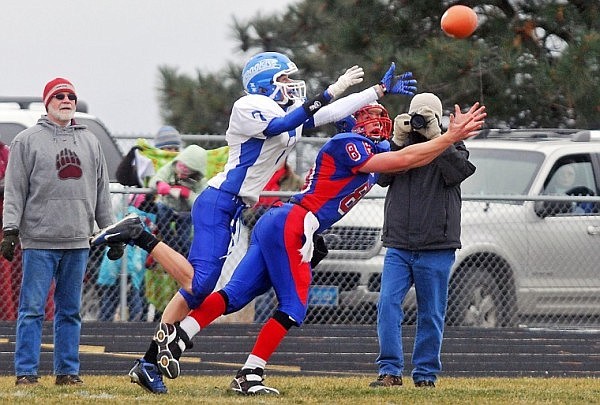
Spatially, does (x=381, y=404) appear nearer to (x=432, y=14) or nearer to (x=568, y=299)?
(x=568, y=299)

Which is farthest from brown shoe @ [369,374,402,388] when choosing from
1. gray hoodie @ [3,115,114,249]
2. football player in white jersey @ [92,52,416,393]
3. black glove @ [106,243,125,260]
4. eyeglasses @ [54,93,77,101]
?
eyeglasses @ [54,93,77,101]

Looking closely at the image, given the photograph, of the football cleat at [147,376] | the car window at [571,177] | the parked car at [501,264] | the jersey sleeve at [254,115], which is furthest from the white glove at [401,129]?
the car window at [571,177]

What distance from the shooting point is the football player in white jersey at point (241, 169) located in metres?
8.37

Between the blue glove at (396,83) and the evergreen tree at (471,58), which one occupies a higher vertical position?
the blue glove at (396,83)

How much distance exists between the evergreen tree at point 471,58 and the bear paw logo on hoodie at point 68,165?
809cm

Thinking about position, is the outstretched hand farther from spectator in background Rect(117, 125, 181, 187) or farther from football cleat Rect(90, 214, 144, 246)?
Answer: spectator in background Rect(117, 125, 181, 187)

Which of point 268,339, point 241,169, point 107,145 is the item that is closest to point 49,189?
point 241,169

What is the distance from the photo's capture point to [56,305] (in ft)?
30.8

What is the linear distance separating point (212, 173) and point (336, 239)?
1.52 m

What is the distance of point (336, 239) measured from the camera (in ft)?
43.6

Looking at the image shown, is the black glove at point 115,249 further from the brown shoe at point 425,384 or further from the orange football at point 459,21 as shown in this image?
the orange football at point 459,21

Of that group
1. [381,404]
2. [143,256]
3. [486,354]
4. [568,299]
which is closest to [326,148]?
[381,404]

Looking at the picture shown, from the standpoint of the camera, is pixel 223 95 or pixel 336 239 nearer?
pixel 336 239

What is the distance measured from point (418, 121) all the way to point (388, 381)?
158 centimetres
